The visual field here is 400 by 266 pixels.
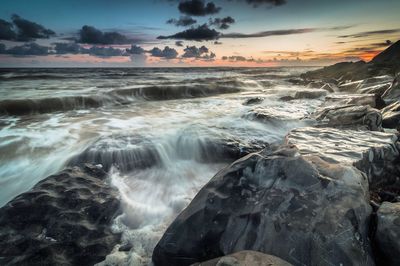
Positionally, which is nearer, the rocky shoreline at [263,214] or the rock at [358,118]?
the rocky shoreline at [263,214]

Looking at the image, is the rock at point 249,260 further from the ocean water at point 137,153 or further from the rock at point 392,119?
the rock at point 392,119

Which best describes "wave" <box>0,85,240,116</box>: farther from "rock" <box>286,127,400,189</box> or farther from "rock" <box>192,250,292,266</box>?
"rock" <box>192,250,292,266</box>

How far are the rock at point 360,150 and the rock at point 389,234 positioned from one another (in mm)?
702

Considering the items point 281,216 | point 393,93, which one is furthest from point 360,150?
point 393,93

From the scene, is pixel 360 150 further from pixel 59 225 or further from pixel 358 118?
pixel 59 225

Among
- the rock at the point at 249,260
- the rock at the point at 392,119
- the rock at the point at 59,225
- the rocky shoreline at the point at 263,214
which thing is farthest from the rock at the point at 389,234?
the rock at the point at 392,119

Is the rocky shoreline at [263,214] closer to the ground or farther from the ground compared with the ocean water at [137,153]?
farther from the ground

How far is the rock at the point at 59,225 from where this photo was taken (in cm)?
292

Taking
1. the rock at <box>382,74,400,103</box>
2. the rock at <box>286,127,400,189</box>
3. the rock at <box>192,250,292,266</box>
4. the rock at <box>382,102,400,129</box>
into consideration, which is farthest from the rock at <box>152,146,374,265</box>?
the rock at <box>382,74,400,103</box>

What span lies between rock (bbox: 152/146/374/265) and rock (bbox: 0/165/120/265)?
0.89 m

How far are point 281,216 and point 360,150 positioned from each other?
1.70 meters

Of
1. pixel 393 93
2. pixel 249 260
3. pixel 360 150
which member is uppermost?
pixel 393 93

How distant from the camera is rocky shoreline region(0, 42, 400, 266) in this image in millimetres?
2207

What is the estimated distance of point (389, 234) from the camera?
218 cm
